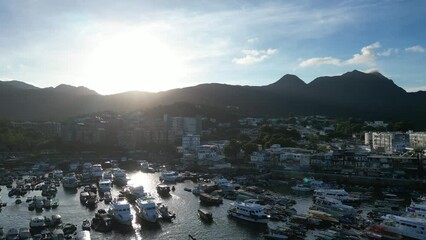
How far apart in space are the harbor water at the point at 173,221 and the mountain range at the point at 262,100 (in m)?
66.7

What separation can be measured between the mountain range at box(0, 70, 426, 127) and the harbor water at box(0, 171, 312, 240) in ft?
219

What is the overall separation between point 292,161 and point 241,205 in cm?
1775

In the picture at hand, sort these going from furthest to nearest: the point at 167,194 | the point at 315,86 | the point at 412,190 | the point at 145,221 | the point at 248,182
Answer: the point at 315,86
the point at 248,182
the point at 412,190
the point at 167,194
the point at 145,221

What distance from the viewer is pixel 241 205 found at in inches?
782

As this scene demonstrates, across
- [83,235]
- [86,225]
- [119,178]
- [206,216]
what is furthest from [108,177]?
[83,235]

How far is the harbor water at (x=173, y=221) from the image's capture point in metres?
17.2

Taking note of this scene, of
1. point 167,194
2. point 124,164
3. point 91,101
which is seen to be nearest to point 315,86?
point 91,101

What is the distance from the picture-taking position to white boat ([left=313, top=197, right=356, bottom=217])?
20328 millimetres

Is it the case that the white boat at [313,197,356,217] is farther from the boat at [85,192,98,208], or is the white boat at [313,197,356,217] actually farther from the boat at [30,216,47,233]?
the boat at [30,216,47,233]

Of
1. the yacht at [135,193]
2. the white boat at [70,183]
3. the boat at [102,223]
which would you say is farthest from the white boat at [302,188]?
the white boat at [70,183]

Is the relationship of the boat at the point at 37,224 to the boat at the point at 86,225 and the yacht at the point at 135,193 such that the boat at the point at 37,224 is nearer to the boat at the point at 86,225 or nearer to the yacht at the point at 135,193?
the boat at the point at 86,225

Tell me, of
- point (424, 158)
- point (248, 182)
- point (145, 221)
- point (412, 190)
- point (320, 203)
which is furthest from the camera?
point (424, 158)

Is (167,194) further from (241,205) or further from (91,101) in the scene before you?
(91,101)

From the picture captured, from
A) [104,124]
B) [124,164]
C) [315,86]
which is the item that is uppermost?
[315,86]
